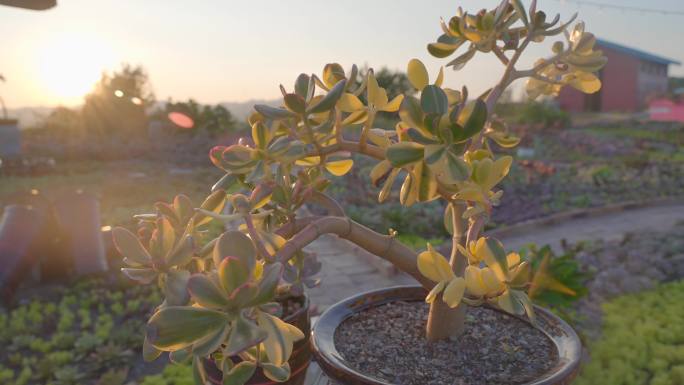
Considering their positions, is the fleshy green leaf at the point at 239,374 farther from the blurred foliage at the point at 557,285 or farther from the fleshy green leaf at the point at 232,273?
the blurred foliage at the point at 557,285

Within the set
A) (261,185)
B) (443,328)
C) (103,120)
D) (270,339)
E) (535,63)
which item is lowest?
(103,120)

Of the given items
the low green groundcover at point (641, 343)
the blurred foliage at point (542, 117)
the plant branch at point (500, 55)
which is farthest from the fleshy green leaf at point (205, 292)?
the blurred foliage at point (542, 117)

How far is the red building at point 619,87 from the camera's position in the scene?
104ft

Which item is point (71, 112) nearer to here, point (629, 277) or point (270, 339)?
point (629, 277)

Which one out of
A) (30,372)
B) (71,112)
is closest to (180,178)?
(30,372)

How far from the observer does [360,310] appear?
172cm

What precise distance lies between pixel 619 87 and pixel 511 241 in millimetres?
30718

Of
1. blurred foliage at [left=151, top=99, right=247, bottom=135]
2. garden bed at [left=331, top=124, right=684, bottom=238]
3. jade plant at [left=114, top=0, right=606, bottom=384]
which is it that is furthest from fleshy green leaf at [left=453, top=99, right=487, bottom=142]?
blurred foliage at [left=151, top=99, right=247, bottom=135]

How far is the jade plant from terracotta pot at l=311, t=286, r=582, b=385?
199 millimetres

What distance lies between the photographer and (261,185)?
1.14 m

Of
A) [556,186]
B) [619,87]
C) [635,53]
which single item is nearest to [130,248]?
[556,186]

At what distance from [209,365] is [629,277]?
3.67 m

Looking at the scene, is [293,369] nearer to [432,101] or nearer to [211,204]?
[211,204]

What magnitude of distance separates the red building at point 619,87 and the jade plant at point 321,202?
106 feet
